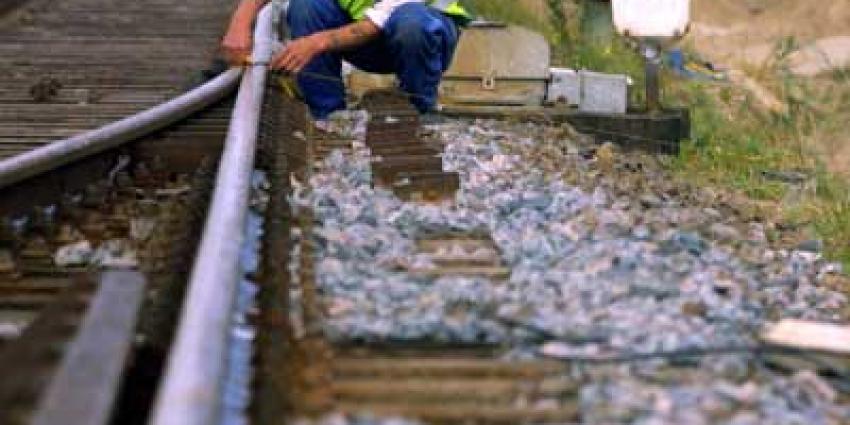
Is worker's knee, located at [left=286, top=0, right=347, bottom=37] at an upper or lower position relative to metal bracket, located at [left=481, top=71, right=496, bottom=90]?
upper

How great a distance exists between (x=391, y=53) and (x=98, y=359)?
3.89 m

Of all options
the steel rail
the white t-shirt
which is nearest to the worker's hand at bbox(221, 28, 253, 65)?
the white t-shirt

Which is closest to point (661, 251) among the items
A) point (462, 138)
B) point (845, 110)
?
point (462, 138)

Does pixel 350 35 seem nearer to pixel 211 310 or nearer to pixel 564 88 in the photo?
pixel 564 88

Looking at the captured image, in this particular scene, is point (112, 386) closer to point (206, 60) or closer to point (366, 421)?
point (366, 421)

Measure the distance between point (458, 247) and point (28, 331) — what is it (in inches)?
53.8

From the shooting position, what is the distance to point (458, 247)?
351cm

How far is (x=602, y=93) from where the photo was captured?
6828 mm

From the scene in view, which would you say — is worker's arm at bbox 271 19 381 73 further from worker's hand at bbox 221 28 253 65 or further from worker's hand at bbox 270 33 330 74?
worker's hand at bbox 221 28 253 65

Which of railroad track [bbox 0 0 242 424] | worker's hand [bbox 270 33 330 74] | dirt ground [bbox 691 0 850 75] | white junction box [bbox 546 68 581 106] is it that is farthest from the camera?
dirt ground [bbox 691 0 850 75]

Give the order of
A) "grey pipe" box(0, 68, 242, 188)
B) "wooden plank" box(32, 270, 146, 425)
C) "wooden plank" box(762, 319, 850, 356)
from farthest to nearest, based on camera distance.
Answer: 1. "grey pipe" box(0, 68, 242, 188)
2. "wooden plank" box(762, 319, 850, 356)
3. "wooden plank" box(32, 270, 146, 425)

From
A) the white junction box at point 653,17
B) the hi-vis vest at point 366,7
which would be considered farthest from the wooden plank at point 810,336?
the white junction box at point 653,17

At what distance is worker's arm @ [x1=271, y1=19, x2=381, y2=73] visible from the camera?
5.55m

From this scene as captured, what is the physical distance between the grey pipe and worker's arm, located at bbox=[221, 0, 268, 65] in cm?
8
